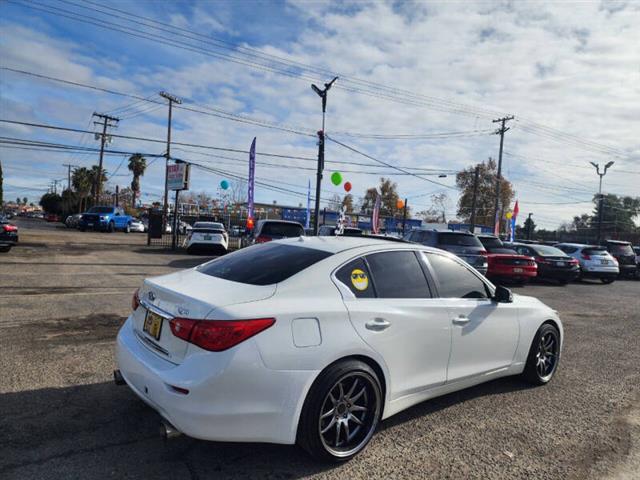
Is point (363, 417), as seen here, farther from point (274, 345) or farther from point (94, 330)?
point (94, 330)

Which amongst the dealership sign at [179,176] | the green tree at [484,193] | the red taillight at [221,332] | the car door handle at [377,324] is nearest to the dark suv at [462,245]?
the car door handle at [377,324]

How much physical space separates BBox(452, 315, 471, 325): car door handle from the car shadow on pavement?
840 millimetres

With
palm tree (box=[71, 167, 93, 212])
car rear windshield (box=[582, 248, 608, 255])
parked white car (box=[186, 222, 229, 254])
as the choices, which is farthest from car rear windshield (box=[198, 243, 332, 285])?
palm tree (box=[71, 167, 93, 212])

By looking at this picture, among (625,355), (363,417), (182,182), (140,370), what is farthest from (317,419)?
(182,182)

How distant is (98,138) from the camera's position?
4947 cm

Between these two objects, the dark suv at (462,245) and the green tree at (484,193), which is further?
the green tree at (484,193)

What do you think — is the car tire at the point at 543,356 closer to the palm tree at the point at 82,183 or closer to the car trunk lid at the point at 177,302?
the car trunk lid at the point at 177,302

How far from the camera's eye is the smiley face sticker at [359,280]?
3.32m

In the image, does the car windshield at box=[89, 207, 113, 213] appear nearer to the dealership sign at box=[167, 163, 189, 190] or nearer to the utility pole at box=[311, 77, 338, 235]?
the dealership sign at box=[167, 163, 189, 190]

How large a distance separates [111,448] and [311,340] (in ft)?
5.22

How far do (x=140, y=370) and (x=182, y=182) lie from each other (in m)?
23.4

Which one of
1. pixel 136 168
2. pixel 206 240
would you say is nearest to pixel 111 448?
pixel 206 240

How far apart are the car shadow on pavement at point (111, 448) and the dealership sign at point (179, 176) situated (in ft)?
72.7

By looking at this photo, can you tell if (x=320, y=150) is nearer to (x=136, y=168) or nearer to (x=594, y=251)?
(x=594, y=251)
